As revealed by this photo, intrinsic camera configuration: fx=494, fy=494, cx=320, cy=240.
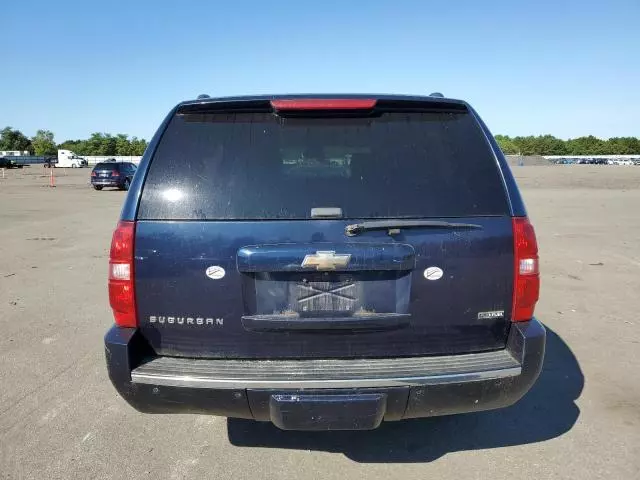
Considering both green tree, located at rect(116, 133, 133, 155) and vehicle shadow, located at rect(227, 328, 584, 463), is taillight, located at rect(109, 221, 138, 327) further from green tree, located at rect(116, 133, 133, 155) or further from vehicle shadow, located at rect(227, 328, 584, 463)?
green tree, located at rect(116, 133, 133, 155)

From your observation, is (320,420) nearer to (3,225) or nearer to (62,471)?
(62,471)

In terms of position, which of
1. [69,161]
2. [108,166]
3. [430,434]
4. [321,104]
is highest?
[321,104]

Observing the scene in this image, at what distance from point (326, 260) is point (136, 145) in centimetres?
15235

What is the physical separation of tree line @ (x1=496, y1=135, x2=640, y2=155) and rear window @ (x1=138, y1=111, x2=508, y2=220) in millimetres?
177861

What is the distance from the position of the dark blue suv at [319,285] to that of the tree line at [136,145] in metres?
134

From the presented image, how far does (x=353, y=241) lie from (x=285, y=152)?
0.61m

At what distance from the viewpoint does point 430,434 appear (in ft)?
10.3

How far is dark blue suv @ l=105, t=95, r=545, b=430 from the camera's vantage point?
2.33 metres

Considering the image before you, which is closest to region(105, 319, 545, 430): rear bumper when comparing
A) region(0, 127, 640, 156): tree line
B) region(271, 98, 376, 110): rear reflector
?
A: region(271, 98, 376, 110): rear reflector

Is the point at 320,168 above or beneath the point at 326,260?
above

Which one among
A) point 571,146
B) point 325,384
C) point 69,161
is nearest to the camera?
point 325,384

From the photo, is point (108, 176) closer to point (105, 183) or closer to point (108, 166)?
point (105, 183)

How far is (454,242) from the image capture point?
94.3 inches

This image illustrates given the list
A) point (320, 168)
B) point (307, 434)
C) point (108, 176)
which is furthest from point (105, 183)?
point (320, 168)
